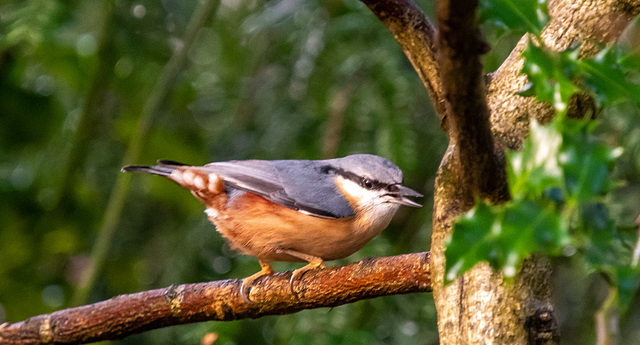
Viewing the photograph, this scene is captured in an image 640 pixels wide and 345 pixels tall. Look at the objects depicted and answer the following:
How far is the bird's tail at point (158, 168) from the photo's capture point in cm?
218

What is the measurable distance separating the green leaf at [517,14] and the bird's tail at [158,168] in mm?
1574

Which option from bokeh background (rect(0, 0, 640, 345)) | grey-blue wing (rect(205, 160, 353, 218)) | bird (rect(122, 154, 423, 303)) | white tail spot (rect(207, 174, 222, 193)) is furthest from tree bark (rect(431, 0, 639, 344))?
bokeh background (rect(0, 0, 640, 345))

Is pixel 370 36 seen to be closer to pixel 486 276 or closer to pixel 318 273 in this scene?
pixel 318 273

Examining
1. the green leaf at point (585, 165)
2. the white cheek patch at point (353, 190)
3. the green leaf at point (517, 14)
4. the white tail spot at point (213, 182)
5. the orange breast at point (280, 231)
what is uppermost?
the white tail spot at point (213, 182)

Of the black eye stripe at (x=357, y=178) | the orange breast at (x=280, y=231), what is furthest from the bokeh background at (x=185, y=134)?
the orange breast at (x=280, y=231)

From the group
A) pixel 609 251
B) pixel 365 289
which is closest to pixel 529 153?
pixel 609 251

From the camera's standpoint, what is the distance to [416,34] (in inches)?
55.8

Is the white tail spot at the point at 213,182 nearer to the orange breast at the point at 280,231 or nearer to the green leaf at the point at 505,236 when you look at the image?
the orange breast at the point at 280,231

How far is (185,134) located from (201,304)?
5.78 feet

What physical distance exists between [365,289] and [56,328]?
98 cm

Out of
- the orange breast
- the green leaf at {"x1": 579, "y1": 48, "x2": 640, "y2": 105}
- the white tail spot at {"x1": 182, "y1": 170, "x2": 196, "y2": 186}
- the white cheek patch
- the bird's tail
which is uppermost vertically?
the bird's tail

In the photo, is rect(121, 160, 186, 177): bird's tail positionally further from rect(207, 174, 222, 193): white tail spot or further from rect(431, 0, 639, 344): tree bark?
rect(431, 0, 639, 344): tree bark

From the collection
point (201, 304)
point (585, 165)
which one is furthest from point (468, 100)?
point (201, 304)

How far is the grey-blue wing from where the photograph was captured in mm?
2010
